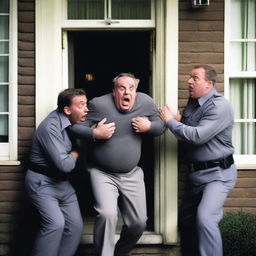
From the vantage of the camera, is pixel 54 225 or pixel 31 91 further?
pixel 31 91

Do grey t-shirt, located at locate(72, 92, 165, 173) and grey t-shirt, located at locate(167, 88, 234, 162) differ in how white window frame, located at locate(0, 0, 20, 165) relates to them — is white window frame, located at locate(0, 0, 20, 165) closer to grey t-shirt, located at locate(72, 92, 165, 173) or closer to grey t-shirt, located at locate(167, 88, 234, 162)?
grey t-shirt, located at locate(72, 92, 165, 173)

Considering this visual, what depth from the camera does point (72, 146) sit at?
21.5 feet

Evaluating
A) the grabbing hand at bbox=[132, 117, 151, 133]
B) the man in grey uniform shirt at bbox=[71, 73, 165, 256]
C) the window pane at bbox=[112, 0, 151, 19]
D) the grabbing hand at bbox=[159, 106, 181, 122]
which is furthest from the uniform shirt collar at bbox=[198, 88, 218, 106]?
the window pane at bbox=[112, 0, 151, 19]

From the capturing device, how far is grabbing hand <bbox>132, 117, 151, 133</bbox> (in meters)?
6.42

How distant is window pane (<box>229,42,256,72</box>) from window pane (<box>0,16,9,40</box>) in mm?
2470

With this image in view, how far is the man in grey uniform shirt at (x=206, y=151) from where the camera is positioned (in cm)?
623

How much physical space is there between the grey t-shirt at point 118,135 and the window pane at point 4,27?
138cm

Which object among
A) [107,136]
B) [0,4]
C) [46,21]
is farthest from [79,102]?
[0,4]

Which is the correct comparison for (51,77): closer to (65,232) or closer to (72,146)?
(72,146)

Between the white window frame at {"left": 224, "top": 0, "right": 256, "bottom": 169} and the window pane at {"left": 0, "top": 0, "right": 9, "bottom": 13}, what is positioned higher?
the window pane at {"left": 0, "top": 0, "right": 9, "bottom": 13}

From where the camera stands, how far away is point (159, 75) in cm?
706

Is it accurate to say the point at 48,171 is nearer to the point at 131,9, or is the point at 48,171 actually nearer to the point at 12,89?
the point at 12,89

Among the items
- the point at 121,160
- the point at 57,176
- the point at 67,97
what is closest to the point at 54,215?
the point at 57,176

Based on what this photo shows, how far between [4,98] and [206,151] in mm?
2310
